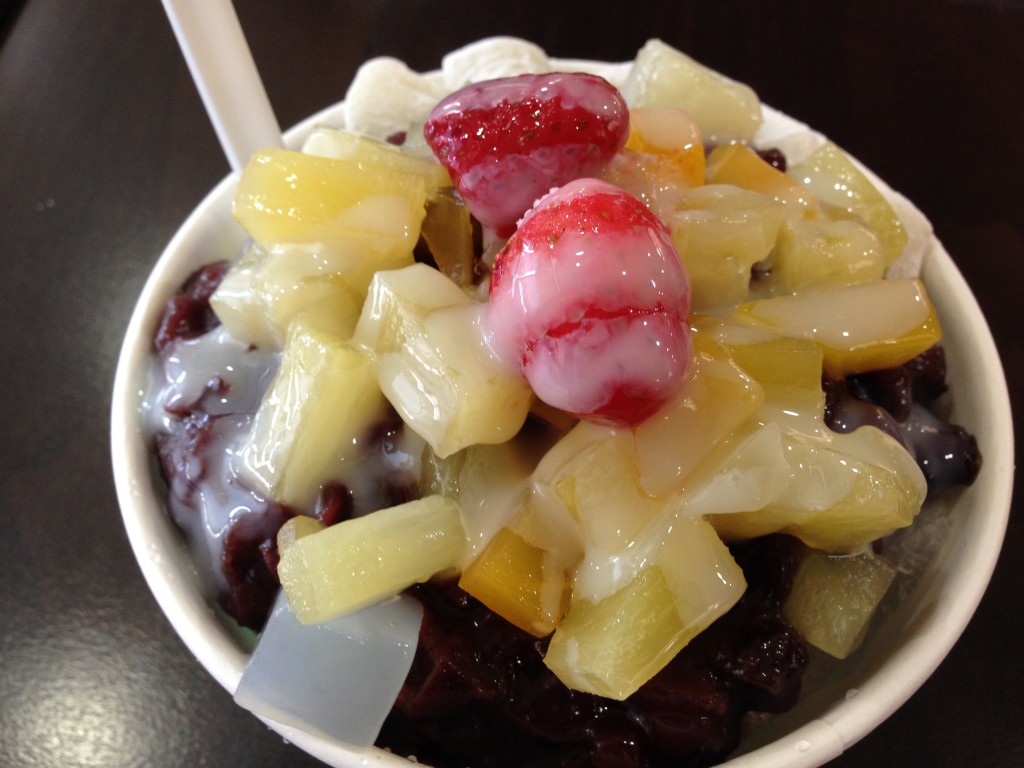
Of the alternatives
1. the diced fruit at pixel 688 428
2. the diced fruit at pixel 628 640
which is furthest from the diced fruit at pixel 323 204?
the diced fruit at pixel 628 640

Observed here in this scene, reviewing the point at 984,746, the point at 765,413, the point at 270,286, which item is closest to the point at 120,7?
the point at 270,286

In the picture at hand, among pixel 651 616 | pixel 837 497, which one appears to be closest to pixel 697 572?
pixel 651 616

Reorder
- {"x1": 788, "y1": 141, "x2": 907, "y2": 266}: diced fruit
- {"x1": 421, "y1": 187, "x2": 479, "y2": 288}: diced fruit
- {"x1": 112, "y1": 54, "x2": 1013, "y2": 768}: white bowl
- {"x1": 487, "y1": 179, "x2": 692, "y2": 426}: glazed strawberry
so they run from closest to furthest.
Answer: {"x1": 487, "y1": 179, "x2": 692, "y2": 426}: glazed strawberry
{"x1": 112, "y1": 54, "x2": 1013, "y2": 768}: white bowl
{"x1": 421, "y1": 187, "x2": 479, "y2": 288}: diced fruit
{"x1": 788, "y1": 141, "x2": 907, "y2": 266}: diced fruit

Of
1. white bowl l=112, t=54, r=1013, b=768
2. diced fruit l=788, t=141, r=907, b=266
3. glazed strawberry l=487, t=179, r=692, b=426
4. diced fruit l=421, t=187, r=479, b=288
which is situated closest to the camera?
glazed strawberry l=487, t=179, r=692, b=426

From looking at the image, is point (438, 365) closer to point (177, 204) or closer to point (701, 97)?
point (701, 97)

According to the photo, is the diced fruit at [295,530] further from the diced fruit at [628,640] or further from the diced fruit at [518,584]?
the diced fruit at [628,640]

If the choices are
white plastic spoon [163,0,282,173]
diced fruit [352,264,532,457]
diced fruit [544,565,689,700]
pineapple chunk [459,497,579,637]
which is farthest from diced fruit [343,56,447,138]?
diced fruit [544,565,689,700]

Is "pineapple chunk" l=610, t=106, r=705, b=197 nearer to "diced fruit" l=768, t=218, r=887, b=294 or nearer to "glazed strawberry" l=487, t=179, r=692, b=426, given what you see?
"diced fruit" l=768, t=218, r=887, b=294
